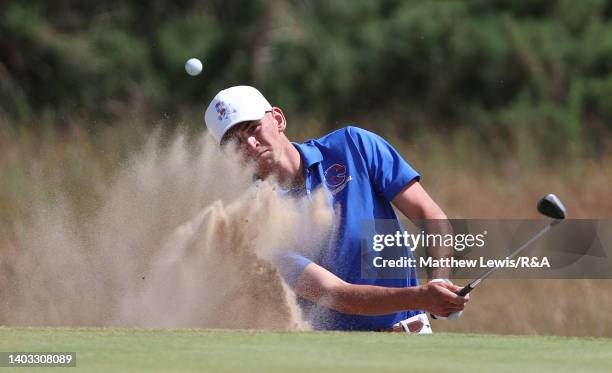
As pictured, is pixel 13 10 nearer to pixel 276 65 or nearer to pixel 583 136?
pixel 276 65

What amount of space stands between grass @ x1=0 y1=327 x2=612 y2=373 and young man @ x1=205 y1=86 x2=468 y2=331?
81 centimetres

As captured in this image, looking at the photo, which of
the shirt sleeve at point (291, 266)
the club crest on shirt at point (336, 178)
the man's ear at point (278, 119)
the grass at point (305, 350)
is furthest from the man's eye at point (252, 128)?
the grass at point (305, 350)

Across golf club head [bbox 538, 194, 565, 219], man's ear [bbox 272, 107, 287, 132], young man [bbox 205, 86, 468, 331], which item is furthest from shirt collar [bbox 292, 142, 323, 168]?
golf club head [bbox 538, 194, 565, 219]

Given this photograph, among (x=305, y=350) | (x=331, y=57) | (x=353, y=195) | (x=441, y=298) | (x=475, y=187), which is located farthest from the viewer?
(x=331, y=57)

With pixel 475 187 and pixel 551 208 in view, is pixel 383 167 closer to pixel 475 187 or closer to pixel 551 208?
pixel 551 208

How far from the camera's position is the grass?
3.56 meters

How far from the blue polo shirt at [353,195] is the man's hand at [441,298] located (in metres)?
0.42

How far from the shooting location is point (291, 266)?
500 cm

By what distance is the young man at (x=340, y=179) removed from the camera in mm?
5086

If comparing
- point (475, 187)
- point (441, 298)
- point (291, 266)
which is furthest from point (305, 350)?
point (475, 187)

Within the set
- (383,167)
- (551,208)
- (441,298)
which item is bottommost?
(441,298)

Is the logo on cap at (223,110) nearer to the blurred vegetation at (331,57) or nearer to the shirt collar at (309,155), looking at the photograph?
the shirt collar at (309,155)

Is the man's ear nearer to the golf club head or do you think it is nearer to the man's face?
the man's face

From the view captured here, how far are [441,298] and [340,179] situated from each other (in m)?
0.73
